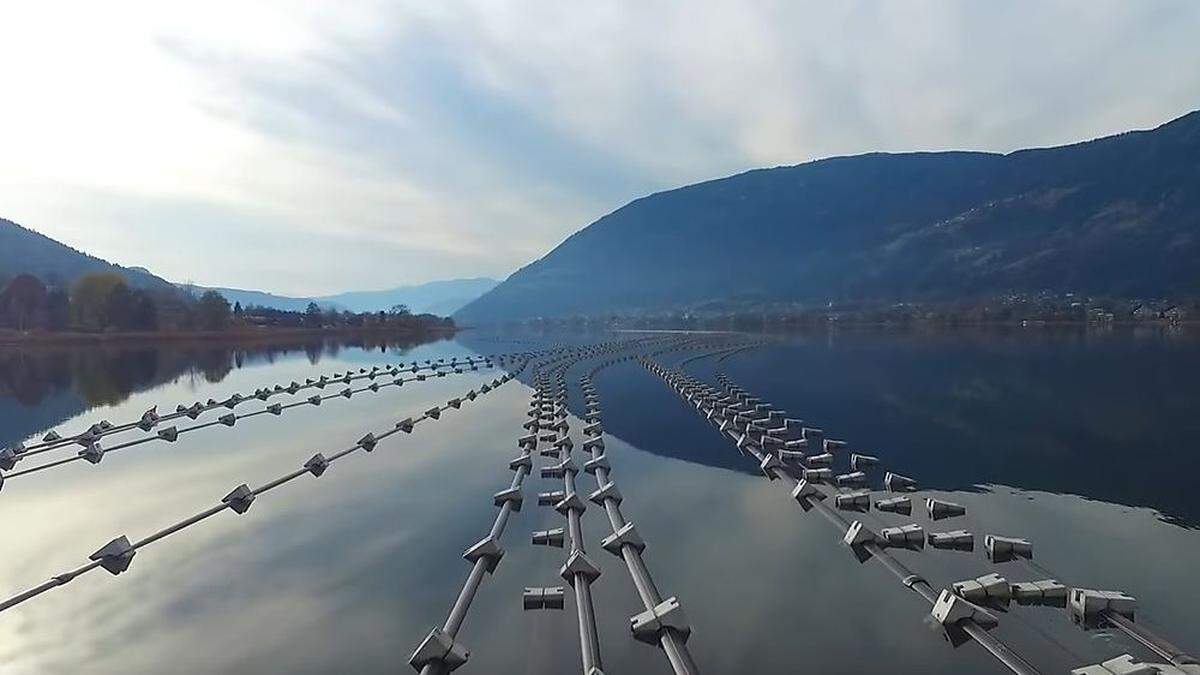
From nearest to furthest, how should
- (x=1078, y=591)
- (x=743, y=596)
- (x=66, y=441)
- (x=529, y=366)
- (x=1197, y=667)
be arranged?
(x=1197, y=667), (x=1078, y=591), (x=743, y=596), (x=66, y=441), (x=529, y=366)

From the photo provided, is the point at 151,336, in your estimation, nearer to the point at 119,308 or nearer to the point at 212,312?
the point at 119,308

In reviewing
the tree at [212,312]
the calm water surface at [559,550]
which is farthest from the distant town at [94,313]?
the calm water surface at [559,550]

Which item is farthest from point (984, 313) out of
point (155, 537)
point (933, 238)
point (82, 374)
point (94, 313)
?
point (155, 537)

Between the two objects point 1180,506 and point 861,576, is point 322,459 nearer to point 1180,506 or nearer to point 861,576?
point 861,576

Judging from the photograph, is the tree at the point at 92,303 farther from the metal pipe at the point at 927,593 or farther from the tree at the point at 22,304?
the metal pipe at the point at 927,593

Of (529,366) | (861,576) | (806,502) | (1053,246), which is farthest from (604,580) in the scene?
(1053,246)

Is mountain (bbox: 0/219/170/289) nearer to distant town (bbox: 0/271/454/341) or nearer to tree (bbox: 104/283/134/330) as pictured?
distant town (bbox: 0/271/454/341)

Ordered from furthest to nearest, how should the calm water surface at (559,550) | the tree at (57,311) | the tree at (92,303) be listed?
the tree at (57,311)
the tree at (92,303)
the calm water surface at (559,550)
